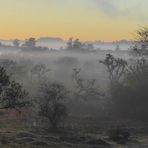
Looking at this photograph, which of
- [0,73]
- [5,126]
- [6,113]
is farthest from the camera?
[6,113]

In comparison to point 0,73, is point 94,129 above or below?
below

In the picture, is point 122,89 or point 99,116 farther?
point 122,89

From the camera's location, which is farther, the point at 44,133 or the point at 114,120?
the point at 114,120

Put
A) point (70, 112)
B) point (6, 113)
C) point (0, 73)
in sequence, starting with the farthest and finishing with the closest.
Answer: point (70, 112) → point (6, 113) → point (0, 73)

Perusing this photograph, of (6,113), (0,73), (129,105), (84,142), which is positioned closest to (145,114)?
(129,105)

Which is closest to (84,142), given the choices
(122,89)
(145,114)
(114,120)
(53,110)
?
(53,110)

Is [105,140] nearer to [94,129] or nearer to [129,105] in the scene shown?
[94,129]

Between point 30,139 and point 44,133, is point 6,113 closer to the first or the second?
point 44,133

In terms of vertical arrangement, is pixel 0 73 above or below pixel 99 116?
above

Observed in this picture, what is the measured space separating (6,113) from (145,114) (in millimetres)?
32954

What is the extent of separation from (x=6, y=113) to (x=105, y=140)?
3481 cm

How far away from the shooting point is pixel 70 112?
10869 cm

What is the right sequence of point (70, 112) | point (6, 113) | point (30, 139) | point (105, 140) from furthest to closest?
point (70, 112) → point (6, 113) → point (105, 140) → point (30, 139)

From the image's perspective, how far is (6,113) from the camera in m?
98.2
